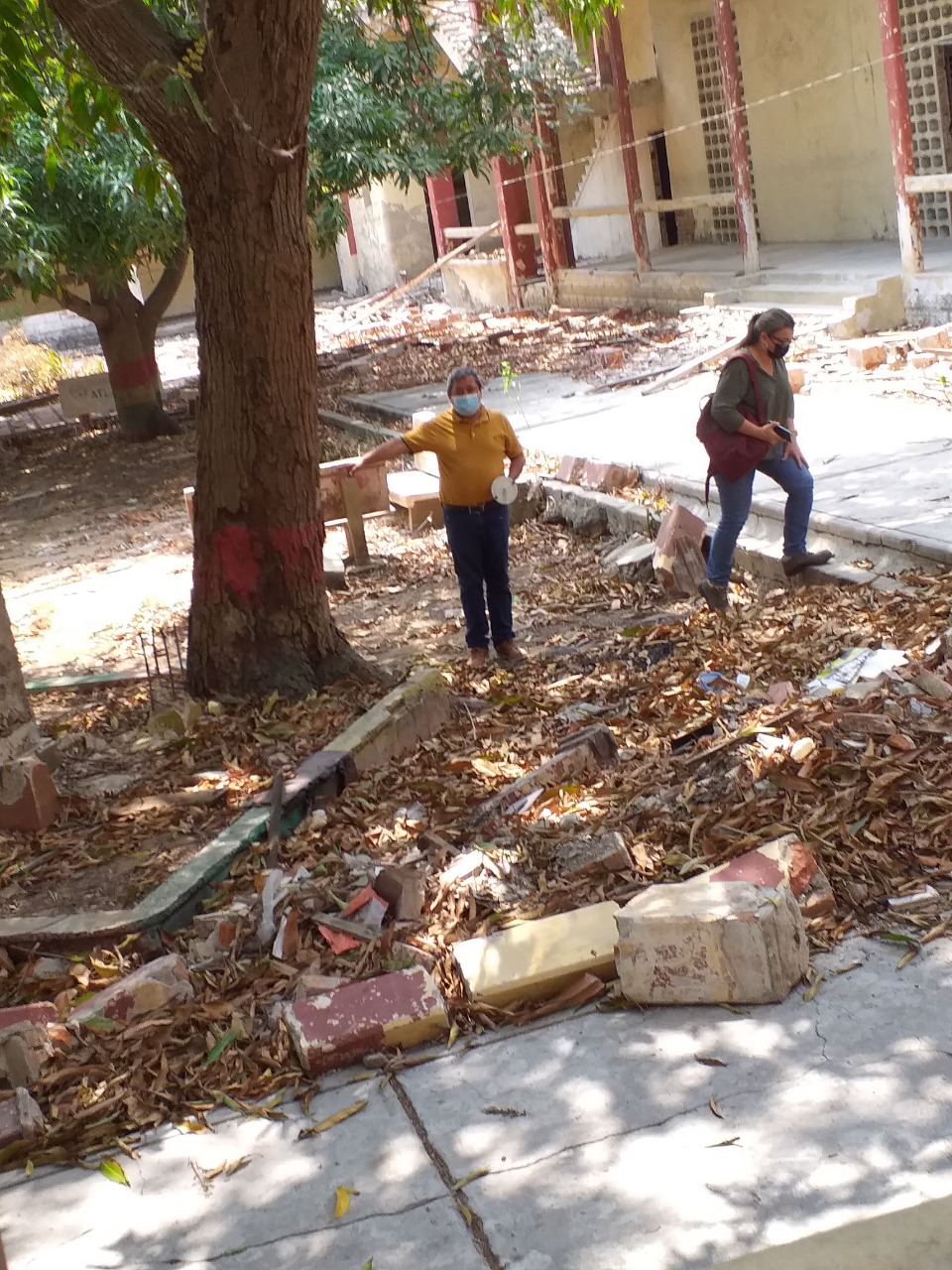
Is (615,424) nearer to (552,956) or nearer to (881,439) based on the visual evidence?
(881,439)

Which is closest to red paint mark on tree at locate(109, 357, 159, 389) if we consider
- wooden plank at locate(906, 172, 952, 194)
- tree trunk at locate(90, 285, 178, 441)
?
tree trunk at locate(90, 285, 178, 441)

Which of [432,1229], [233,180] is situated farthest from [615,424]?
[432,1229]

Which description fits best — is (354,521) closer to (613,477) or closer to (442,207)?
(613,477)

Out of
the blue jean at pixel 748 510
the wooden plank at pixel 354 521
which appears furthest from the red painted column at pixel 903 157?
the blue jean at pixel 748 510

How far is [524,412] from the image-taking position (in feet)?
47.2

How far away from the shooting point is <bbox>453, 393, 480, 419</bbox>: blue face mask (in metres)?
7.39

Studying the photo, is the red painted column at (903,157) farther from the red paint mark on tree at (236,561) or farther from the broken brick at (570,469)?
the red paint mark on tree at (236,561)

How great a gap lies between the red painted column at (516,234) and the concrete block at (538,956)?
2004 cm

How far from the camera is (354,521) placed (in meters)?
10.7

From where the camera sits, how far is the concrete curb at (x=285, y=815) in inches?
191

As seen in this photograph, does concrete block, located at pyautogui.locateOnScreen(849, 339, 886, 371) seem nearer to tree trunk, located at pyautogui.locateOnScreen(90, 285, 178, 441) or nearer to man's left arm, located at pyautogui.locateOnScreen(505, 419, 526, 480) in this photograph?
man's left arm, located at pyautogui.locateOnScreen(505, 419, 526, 480)

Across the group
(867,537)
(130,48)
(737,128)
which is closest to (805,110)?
(737,128)

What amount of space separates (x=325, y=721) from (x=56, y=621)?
431cm

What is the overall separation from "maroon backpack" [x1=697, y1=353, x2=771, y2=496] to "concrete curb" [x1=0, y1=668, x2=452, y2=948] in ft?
6.42
